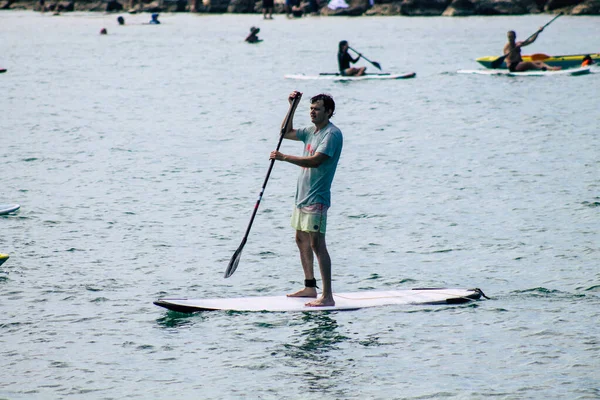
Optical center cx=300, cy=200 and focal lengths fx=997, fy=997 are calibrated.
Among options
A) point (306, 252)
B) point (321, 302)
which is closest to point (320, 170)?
point (306, 252)

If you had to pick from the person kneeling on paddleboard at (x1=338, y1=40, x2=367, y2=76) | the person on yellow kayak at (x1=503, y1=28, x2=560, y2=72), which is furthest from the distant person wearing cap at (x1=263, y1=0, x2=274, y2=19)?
the person on yellow kayak at (x1=503, y1=28, x2=560, y2=72)

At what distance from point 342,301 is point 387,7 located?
84361 millimetres

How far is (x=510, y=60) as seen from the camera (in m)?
35.4

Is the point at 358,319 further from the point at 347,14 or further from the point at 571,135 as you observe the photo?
the point at 347,14

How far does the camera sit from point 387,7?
306 ft

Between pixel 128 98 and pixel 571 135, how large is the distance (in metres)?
17.6

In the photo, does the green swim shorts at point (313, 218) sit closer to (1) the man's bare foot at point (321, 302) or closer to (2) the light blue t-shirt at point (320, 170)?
(2) the light blue t-shirt at point (320, 170)

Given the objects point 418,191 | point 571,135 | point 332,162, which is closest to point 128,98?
point 571,135

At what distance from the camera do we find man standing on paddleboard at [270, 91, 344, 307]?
33.0 ft

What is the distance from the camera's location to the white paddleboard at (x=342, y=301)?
11109 millimetres

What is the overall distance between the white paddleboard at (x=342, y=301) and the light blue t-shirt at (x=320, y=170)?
1.38 meters

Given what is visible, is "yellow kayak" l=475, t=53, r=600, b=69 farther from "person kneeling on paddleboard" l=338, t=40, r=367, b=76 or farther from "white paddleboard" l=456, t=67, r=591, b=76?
"person kneeling on paddleboard" l=338, t=40, r=367, b=76

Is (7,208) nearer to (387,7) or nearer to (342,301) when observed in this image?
(342,301)

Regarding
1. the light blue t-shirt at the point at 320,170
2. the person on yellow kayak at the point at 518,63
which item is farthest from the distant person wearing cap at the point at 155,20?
the light blue t-shirt at the point at 320,170
